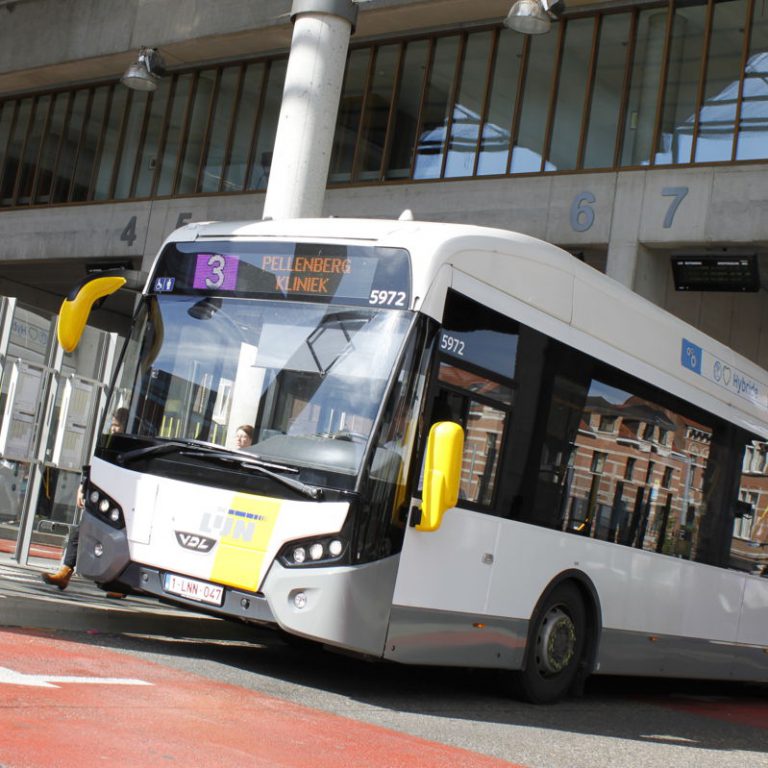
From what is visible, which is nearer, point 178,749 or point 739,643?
point 178,749

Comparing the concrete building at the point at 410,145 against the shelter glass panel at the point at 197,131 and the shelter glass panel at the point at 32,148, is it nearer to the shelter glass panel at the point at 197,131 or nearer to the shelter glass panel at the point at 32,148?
the shelter glass panel at the point at 197,131

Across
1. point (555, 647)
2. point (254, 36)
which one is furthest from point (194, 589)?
point (254, 36)

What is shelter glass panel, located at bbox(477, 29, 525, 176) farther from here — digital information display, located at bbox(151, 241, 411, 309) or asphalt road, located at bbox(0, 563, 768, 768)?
digital information display, located at bbox(151, 241, 411, 309)

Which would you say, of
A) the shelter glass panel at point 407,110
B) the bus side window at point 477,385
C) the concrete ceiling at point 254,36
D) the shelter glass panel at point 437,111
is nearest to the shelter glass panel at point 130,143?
the concrete ceiling at point 254,36

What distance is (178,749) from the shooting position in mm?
5285

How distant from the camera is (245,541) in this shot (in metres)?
7.68

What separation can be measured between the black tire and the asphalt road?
0.16m

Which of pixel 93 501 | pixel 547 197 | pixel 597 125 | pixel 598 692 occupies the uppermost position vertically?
pixel 597 125

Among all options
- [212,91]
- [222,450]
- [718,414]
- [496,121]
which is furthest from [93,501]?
[212,91]

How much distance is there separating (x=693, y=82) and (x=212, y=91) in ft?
32.8

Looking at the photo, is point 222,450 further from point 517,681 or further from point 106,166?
point 106,166

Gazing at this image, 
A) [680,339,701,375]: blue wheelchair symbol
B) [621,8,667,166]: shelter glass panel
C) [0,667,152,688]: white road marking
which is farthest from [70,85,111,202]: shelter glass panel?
[0,667,152,688]: white road marking

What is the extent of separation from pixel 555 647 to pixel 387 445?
266 cm

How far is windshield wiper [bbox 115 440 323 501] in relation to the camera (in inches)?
296
